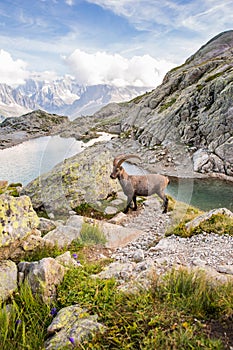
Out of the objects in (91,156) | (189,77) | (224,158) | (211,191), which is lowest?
(211,191)

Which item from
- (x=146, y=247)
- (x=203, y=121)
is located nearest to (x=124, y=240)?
(x=146, y=247)

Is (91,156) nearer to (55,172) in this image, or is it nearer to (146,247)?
(55,172)

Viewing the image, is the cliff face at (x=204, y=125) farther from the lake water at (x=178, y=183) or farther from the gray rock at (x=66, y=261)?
the gray rock at (x=66, y=261)

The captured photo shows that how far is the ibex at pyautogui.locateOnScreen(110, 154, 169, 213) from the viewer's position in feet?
48.2

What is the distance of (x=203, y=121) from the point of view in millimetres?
57969

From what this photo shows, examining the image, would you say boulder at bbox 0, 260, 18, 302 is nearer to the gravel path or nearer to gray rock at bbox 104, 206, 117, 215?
the gravel path

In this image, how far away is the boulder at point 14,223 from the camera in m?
7.68

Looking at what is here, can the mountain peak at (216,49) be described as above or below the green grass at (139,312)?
above

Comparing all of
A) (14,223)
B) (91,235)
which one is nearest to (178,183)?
→ (91,235)

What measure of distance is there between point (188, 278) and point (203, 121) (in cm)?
5686

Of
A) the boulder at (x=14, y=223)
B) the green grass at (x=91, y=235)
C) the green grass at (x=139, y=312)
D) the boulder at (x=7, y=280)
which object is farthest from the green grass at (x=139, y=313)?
the green grass at (x=91, y=235)

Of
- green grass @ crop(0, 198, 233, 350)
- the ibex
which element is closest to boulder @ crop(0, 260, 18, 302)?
green grass @ crop(0, 198, 233, 350)

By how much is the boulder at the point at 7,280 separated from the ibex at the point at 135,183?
8.65m

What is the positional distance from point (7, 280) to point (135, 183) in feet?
33.1
